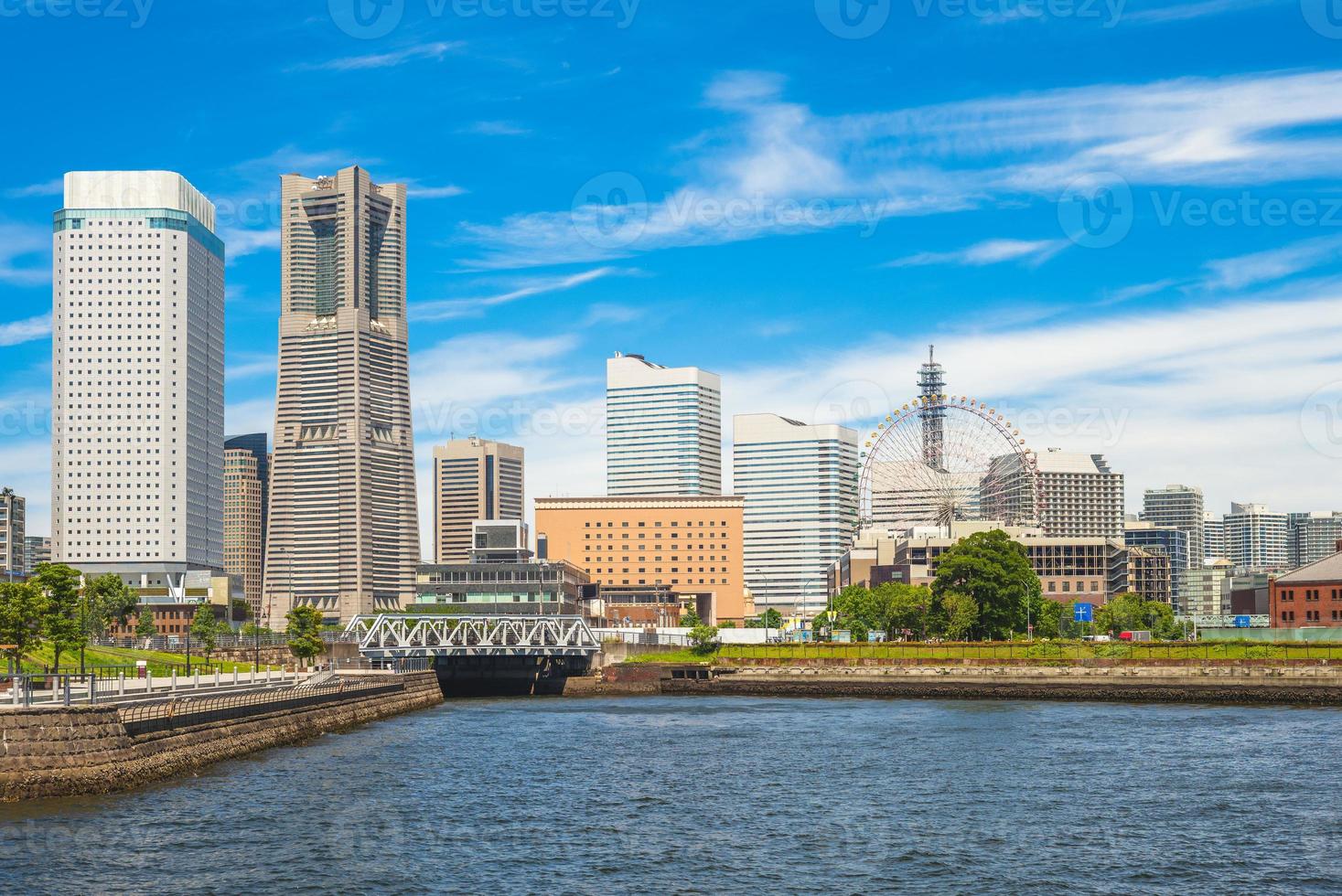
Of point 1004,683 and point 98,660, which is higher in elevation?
point 98,660

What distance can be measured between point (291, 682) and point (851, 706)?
5992 centimetres

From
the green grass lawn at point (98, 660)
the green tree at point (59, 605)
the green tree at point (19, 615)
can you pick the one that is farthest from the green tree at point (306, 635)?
the green tree at point (19, 615)

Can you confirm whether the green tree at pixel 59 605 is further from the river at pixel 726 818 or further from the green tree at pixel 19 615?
the river at pixel 726 818

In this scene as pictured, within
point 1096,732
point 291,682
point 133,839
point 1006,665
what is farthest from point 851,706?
point 133,839

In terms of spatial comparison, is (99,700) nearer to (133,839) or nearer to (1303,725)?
(133,839)

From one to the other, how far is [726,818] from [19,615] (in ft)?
229

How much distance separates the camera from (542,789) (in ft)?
286

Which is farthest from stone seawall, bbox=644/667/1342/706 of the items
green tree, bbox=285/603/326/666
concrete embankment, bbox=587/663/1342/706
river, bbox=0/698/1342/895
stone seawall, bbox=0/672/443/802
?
stone seawall, bbox=0/672/443/802

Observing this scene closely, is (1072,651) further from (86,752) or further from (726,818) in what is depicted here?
(86,752)

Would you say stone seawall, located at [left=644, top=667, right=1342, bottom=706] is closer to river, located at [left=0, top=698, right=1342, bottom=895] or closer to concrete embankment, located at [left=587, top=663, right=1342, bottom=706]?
concrete embankment, located at [left=587, top=663, right=1342, bottom=706]

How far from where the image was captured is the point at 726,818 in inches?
2970

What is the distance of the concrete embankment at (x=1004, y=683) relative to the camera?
155 metres

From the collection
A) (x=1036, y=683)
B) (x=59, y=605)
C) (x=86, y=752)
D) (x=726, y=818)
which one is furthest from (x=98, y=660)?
(x=726, y=818)

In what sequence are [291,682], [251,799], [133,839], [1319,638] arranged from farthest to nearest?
[1319,638] < [291,682] < [251,799] < [133,839]
